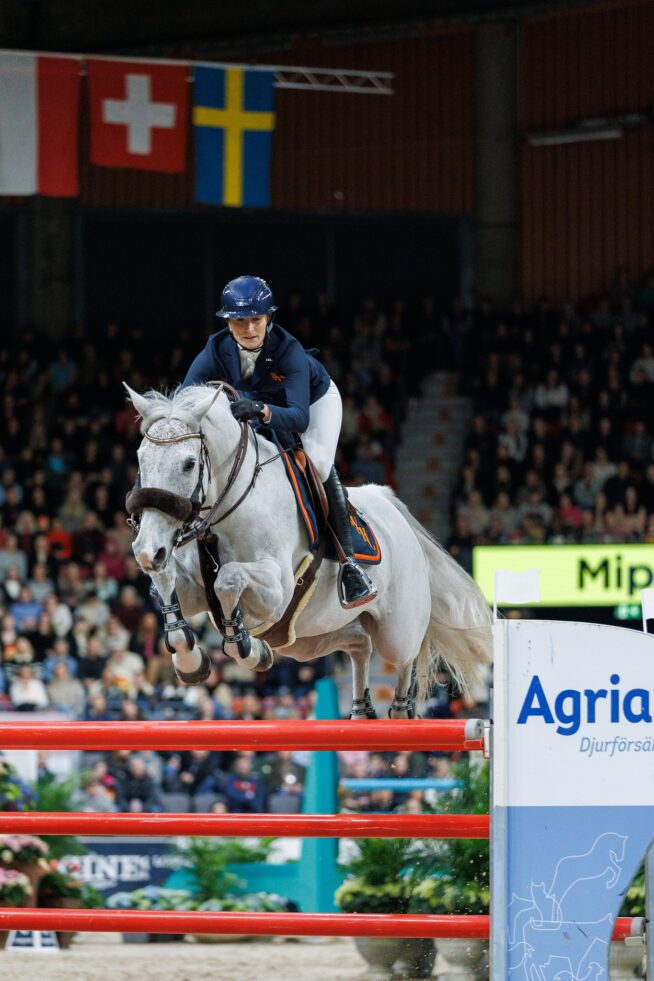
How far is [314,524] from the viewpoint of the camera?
558 centimetres

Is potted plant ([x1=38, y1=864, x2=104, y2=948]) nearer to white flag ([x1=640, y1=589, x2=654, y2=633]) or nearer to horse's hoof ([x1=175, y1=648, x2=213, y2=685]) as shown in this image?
horse's hoof ([x1=175, y1=648, x2=213, y2=685])

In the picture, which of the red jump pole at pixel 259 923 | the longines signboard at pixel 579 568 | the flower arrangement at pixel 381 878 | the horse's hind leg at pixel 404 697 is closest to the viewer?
the red jump pole at pixel 259 923

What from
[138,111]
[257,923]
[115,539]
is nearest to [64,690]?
[115,539]

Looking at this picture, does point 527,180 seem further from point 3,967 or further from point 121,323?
point 3,967

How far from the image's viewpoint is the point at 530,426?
17.2m

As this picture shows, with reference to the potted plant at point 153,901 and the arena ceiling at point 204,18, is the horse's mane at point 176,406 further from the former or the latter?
the arena ceiling at point 204,18

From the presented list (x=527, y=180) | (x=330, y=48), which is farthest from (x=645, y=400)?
(x=330, y=48)

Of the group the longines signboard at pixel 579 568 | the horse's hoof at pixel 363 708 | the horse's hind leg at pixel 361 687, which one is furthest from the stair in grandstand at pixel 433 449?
the horse's hoof at pixel 363 708

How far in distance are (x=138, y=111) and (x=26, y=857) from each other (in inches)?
307

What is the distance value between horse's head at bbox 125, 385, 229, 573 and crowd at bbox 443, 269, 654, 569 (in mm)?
8839

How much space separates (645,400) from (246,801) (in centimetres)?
858

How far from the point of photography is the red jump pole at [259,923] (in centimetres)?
435

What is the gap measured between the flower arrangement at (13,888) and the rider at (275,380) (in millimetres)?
2800

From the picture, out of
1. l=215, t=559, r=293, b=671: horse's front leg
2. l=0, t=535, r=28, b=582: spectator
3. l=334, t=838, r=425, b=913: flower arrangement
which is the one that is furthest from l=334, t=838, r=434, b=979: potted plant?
l=0, t=535, r=28, b=582: spectator
